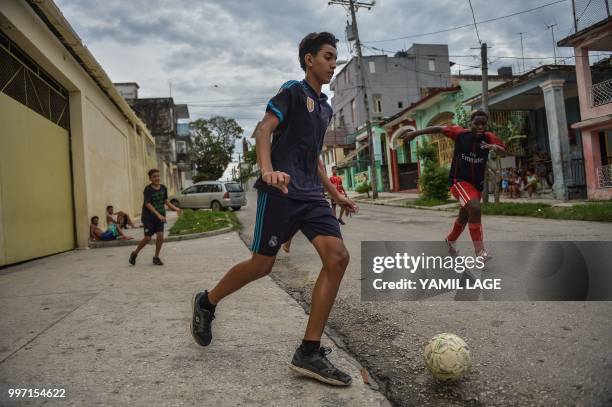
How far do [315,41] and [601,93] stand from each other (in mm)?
15672

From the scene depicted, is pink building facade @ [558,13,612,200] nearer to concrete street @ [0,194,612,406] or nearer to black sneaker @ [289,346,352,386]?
concrete street @ [0,194,612,406]

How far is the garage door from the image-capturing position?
24.2 feet

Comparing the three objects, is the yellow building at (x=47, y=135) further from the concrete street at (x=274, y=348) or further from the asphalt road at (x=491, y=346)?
the asphalt road at (x=491, y=346)

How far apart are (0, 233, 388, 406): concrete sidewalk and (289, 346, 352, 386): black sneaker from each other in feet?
0.14

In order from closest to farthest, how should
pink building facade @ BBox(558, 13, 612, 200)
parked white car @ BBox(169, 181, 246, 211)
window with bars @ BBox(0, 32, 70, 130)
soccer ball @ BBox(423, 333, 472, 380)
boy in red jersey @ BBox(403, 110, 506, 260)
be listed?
soccer ball @ BBox(423, 333, 472, 380), boy in red jersey @ BBox(403, 110, 506, 260), window with bars @ BBox(0, 32, 70, 130), pink building facade @ BBox(558, 13, 612, 200), parked white car @ BBox(169, 181, 246, 211)

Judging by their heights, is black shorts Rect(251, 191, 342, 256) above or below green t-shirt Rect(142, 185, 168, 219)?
below

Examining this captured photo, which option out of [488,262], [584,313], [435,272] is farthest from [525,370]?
[488,262]

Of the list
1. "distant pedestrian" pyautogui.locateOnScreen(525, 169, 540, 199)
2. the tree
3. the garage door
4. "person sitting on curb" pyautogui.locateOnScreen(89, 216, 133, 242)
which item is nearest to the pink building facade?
"distant pedestrian" pyautogui.locateOnScreen(525, 169, 540, 199)

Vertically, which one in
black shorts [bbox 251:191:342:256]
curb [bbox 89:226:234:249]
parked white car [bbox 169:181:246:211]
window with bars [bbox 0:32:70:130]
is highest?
window with bars [bbox 0:32:70:130]

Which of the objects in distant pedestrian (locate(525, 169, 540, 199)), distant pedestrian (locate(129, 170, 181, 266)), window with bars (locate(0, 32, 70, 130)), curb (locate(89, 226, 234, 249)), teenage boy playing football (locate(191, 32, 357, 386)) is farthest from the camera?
distant pedestrian (locate(525, 169, 540, 199))

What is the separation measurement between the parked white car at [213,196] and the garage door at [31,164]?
41.9 ft

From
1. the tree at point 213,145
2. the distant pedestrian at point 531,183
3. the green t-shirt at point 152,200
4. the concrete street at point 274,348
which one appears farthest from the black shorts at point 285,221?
the tree at point 213,145

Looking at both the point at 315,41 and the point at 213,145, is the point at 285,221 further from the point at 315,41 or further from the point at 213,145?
the point at 213,145

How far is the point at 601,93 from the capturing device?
14867 mm
